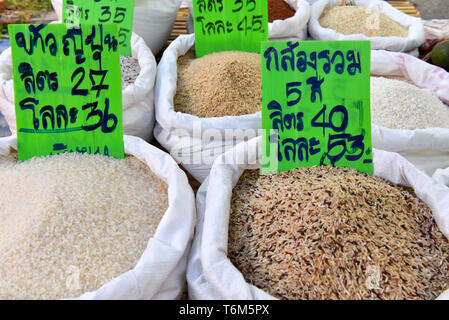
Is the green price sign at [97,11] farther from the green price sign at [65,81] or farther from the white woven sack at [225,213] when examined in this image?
the white woven sack at [225,213]

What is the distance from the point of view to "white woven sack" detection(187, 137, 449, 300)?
2.46 ft

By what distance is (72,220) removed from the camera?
0.87m

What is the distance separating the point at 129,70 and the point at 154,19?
0.40 m

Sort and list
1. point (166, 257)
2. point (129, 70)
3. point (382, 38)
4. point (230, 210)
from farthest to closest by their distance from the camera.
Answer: point (382, 38), point (129, 70), point (230, 210), point (166, 257)

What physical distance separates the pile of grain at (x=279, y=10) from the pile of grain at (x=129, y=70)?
2.18 ft

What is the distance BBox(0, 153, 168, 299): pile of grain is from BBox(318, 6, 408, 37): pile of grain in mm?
1207

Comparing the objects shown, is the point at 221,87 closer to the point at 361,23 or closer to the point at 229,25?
the point at 229,25

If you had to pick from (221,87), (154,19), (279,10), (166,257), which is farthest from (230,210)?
(279,10)

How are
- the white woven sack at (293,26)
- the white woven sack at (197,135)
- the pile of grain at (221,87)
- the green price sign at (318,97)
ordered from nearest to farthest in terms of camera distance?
the green price sign at (318,97)
the white woven sack at (197,135)
the pile of grain at (221,87)
the white woven sack at (293,26)

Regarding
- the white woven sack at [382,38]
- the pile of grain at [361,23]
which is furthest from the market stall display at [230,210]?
the pile of grain at [361,23]

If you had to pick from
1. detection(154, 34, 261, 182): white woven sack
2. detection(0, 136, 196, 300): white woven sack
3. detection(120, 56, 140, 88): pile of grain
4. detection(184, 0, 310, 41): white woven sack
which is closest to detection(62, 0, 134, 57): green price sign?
detection(120, 56, 140, 88): pile of grain

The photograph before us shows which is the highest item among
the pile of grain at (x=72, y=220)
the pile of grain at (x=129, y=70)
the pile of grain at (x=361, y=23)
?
the pile of grain at (x=361, y=23)

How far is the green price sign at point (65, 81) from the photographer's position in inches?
39.0

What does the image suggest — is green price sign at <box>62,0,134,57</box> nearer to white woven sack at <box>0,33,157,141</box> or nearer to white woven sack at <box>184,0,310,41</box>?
white woven sack at <box>0,33,157,141</box>
